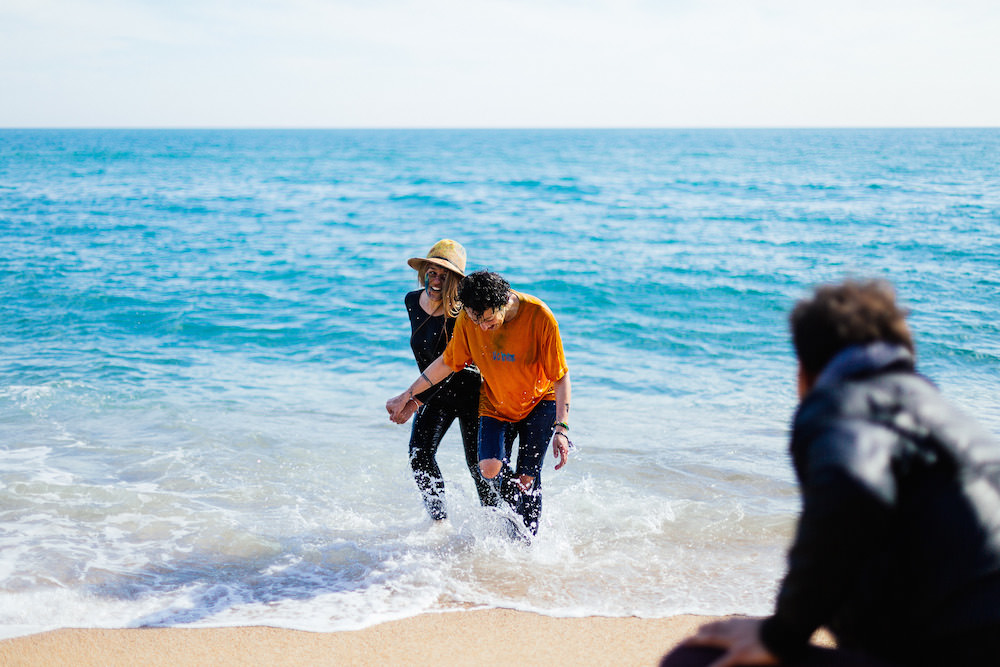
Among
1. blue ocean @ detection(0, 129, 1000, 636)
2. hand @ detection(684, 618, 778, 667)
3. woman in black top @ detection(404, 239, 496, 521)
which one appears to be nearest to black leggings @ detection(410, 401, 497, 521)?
woman in black top @ detection(404, 239, 496, 521)

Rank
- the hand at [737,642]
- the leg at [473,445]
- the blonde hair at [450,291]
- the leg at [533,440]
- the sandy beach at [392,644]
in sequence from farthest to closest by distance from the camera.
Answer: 1. the leg at [473,445]
2. the blonde hair at [450,291]
3. the leg at [533,440]
4. the sandy beach at [392,644]
5. the hand at [737,642]

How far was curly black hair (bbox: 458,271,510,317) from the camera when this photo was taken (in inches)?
168

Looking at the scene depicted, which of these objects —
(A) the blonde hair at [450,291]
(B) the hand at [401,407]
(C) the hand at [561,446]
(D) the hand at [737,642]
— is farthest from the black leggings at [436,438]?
(D) the hand at [737,642]

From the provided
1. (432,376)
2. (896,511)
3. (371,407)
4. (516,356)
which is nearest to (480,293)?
(516,356)

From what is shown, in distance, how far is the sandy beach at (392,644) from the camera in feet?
12.3

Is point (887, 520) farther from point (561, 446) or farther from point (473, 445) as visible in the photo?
point (473, 445)

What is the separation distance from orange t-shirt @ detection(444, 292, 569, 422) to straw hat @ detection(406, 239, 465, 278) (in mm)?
386

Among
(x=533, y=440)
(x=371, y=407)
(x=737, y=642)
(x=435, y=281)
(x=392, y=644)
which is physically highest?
(x=435, y=281)

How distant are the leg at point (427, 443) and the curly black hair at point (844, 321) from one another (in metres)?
3.71

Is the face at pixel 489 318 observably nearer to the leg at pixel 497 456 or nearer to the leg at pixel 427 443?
the leg at pixel 497 456

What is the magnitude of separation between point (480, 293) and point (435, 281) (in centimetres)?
87

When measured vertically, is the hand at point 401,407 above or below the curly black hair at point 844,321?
below

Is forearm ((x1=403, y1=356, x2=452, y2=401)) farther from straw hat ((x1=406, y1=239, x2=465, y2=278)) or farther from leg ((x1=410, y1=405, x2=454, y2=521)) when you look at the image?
straw hat ((x1=406, y1=239, x2=465, y2=278))

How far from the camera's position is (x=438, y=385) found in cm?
524
